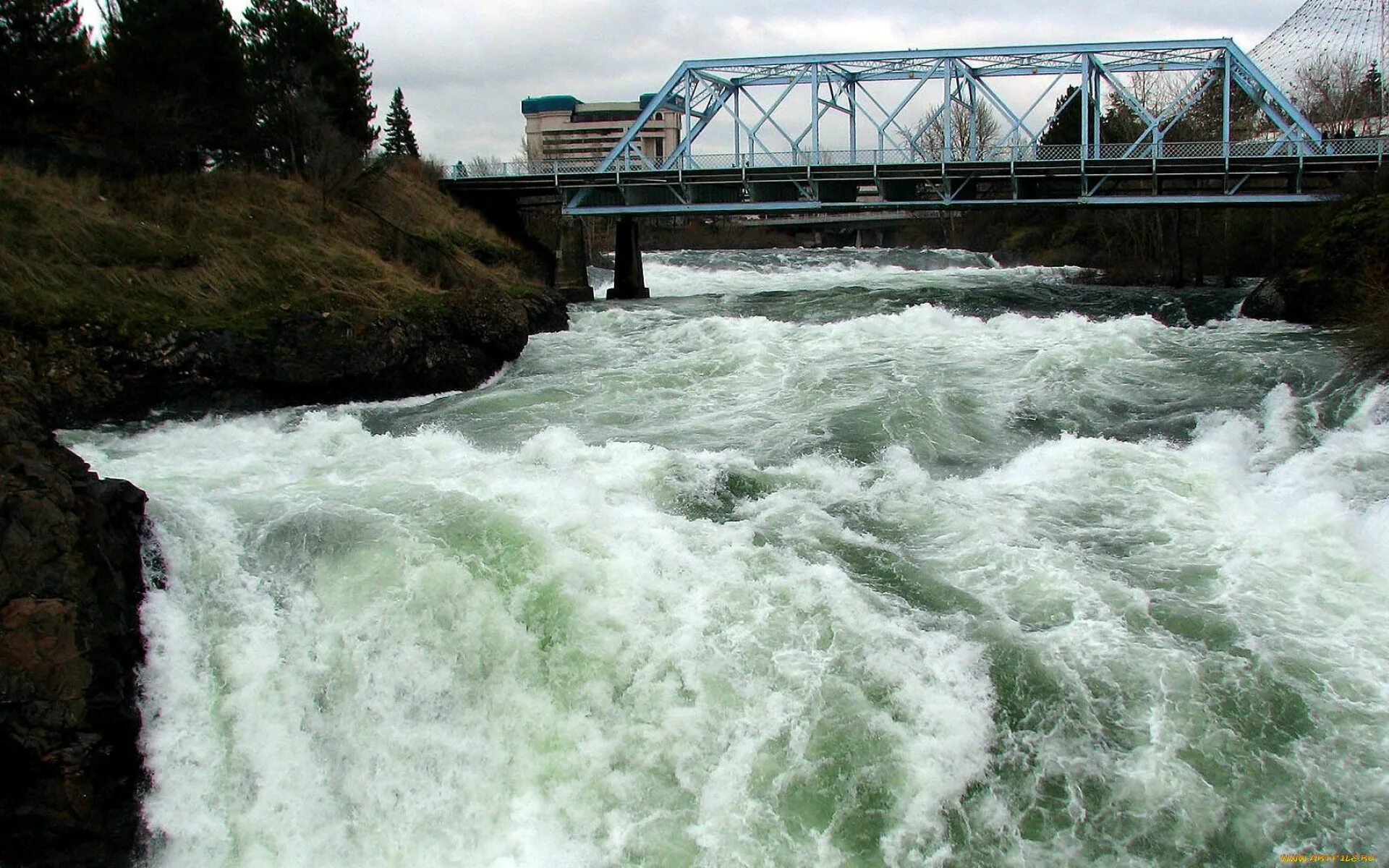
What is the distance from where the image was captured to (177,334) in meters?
15.3

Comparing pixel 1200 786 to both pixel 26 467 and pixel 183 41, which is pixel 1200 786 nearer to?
pixel 26 467

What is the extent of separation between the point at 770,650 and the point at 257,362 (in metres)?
11.3

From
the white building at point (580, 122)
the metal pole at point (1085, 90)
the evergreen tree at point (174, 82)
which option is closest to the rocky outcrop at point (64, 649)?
the evergreen tree at point (174, 82)

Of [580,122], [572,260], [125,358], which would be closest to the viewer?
[125,358]

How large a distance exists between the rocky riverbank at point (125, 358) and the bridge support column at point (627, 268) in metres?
10.4

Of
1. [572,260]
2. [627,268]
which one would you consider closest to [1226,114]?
[627,268]

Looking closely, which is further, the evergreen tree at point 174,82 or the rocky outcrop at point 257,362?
the evergreen tree at point 174,82

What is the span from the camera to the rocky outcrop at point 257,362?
14102 mm

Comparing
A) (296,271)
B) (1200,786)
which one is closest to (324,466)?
(296,271)

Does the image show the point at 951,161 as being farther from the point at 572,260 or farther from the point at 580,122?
the point at 580,122

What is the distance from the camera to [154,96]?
22.8m

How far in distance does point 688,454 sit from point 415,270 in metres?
13.6

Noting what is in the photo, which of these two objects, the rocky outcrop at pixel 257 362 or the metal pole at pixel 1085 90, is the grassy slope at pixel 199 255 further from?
the metal pole at pixel 1085 90

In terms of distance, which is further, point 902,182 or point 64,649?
point 902,182
